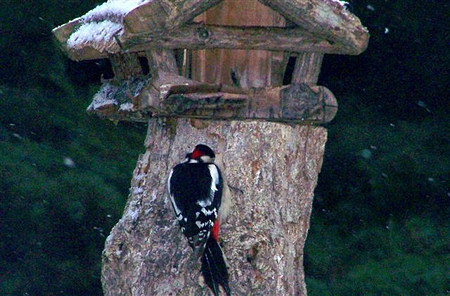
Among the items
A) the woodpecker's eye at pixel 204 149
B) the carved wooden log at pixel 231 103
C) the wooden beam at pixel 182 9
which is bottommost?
the woodpecker's eye at pixel 204 149

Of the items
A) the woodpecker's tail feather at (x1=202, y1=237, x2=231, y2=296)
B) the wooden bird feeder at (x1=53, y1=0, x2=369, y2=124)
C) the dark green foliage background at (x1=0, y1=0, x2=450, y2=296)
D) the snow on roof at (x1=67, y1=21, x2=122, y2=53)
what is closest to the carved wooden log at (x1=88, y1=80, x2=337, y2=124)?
the wooden bird feeder at (x1=53, y1=0, x2=369, y2=124)

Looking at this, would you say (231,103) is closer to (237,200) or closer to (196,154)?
(196,154)

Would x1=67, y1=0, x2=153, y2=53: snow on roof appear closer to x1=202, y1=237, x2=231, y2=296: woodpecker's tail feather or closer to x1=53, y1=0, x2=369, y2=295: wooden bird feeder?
x1=53, y1=0, x2=369, y2=295: wooden bird feeder

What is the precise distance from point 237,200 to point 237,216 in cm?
7

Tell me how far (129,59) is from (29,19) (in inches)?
91.2

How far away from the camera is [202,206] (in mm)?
3973

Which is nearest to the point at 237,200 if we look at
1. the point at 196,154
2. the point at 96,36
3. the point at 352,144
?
the point at 196,154

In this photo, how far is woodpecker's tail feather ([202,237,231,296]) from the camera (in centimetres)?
377

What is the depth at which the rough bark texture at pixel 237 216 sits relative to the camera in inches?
152

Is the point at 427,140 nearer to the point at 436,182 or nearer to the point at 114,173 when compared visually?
the point at 436,182

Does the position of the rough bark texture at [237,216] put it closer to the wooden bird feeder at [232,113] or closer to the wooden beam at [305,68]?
the wooden bird feeder at [232,113]

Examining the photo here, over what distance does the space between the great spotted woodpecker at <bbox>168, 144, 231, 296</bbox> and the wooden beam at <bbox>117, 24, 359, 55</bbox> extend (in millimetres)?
452

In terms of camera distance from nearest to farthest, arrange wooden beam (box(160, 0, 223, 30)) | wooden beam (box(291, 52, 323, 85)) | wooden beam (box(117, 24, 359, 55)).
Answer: wooden beam (box(160, 0, 223, 30))
wooden beam (box(117, 24, 359, 55))
wooden beam (box(291, 52, 323, 85))

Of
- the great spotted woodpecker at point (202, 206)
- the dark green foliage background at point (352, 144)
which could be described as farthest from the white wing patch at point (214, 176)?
the dark green foliage background at point (352, 144)
